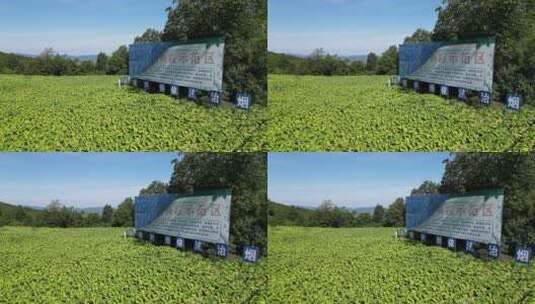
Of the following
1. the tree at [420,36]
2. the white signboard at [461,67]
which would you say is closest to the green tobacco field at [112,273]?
the white signboard at [461,67]

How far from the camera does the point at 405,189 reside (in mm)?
6402

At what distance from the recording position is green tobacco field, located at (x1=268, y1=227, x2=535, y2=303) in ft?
20.7

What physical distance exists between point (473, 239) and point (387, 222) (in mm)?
687

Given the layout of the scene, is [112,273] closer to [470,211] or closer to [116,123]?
[116,123]

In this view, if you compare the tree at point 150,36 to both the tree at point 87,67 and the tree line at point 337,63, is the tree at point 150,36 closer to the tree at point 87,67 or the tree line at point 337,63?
the tree at point 87,67

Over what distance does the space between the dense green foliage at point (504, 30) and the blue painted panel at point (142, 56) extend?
7.13 ft

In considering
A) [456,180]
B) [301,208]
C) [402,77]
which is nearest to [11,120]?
[301,208]

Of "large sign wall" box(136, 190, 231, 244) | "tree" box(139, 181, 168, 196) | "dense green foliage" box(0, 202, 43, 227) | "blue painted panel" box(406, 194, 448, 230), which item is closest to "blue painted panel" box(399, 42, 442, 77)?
"blue painted panel" box(406, 194, 448, 230)

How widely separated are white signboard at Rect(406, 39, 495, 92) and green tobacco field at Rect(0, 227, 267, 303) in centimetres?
198

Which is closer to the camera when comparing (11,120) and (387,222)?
(11,120)

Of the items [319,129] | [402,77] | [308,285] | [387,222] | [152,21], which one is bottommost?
[308,285]

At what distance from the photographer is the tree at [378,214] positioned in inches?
254

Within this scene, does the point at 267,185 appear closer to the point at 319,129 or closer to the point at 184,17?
the point at 319,129

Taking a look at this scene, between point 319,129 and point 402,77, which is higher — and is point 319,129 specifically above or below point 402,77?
below
